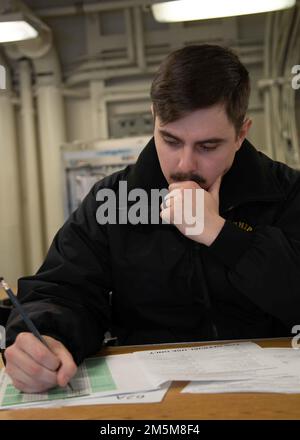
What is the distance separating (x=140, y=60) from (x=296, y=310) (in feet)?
8.87

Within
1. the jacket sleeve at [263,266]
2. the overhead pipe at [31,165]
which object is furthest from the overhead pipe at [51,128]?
the jacket sleeve at [263,266]

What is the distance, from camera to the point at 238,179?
1.23m

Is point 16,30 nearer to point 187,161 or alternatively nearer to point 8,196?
point 8,196

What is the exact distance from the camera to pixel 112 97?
3.49 meters

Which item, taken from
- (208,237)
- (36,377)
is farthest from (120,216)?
(36,377)

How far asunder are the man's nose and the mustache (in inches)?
0.5

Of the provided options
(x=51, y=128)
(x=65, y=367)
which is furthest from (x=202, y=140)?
(x=51, y=128)

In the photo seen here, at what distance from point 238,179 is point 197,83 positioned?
10.9 inches

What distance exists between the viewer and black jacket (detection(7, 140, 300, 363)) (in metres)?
1.13

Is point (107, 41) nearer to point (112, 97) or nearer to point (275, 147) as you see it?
→ point (112, 97)

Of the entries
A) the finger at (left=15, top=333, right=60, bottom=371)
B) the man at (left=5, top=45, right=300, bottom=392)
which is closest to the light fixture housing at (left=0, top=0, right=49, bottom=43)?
the man at (left=5, top=45, right=300, bottom=392)

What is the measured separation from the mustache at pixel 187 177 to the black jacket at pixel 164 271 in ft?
0.28

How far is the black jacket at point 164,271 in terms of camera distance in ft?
3.71

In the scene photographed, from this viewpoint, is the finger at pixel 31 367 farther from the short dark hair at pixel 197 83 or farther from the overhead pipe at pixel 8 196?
A: the overhead pipe at pixel 8 196
